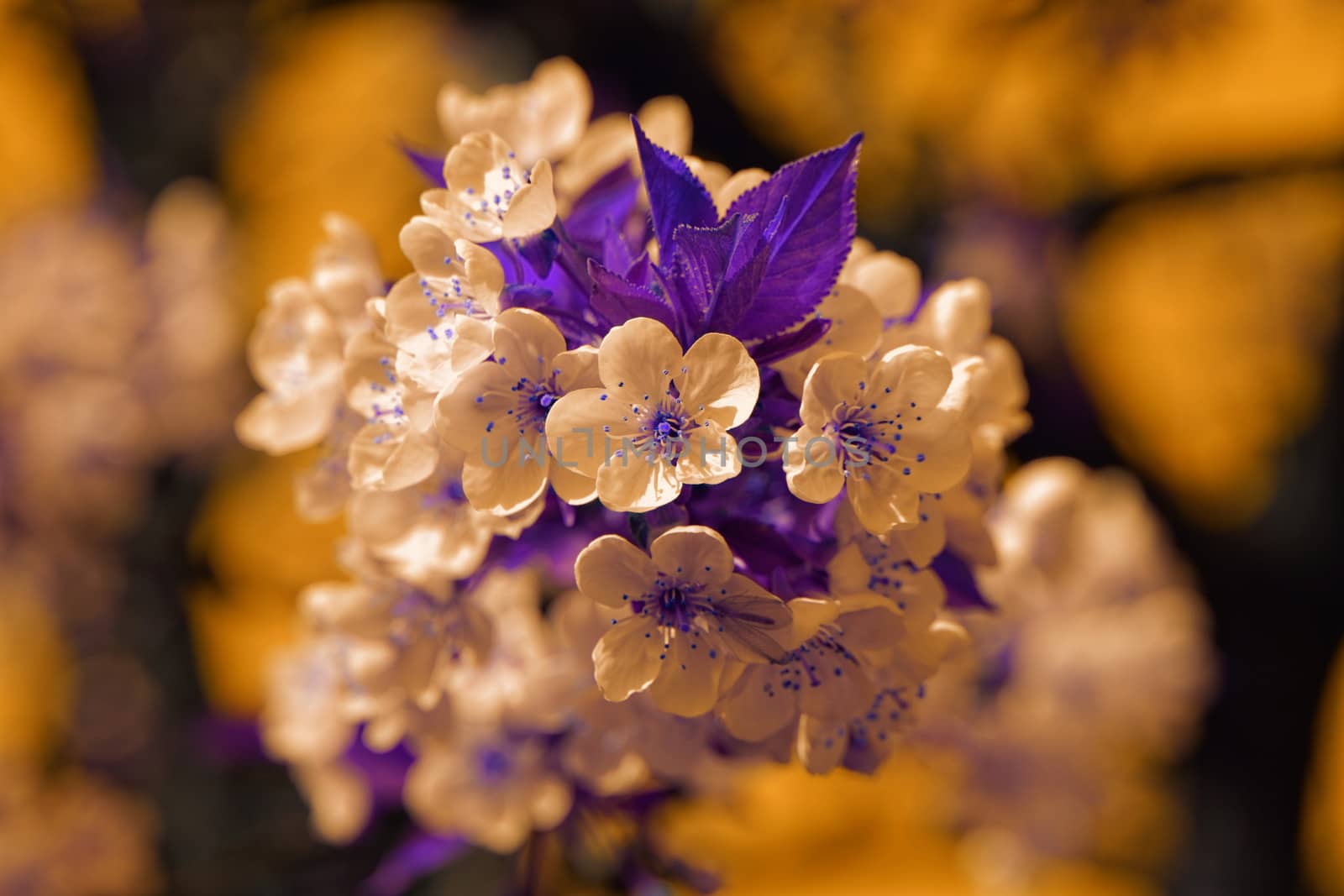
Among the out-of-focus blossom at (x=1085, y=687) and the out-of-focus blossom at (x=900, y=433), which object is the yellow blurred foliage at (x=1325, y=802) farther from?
the out-of-focus blossom at (x=900, y=433)

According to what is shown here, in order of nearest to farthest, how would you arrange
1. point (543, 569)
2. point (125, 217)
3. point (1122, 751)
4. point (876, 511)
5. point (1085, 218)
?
point (876, 511) < point (543, 569) < point (1085, 218) < point (1122, 751) < point (125, 217)

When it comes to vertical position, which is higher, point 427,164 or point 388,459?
point 427,164

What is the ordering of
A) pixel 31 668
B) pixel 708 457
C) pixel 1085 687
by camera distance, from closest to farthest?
pixel 708 457 → pixel 1085 687 → pixel 31 668

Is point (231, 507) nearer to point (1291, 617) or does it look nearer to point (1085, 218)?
point (1085, 218)

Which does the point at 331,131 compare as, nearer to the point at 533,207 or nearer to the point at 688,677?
the point at 533,207

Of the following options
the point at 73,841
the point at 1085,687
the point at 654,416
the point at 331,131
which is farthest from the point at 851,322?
the point at 331,131

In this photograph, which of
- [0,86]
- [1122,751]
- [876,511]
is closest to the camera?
[876,511]

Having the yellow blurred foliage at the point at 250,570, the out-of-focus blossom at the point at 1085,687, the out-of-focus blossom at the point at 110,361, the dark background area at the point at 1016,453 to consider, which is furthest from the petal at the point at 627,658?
the out-of-focus blossom at the point at 110,361

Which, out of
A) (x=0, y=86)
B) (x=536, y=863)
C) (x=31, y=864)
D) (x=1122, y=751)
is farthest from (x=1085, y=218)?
(x=0, y=86)

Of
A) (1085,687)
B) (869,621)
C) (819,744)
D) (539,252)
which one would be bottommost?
(1085,687)
